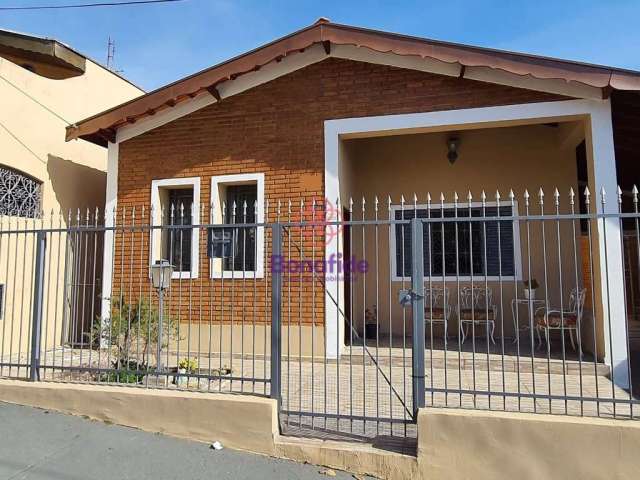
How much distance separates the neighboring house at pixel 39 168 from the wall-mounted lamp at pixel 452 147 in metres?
5.72

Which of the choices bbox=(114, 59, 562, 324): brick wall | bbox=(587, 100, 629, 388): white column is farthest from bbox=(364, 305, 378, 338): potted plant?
bbox=(587, 100, 629, 388): white column

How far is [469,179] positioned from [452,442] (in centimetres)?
547

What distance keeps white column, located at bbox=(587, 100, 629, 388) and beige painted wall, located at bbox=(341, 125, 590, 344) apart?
1488 millimetres

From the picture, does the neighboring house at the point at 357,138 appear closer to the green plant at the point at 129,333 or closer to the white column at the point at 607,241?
the white column at the point at 607,241

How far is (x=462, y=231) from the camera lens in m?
8.24

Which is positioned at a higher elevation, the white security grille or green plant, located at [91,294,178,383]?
the white security grille

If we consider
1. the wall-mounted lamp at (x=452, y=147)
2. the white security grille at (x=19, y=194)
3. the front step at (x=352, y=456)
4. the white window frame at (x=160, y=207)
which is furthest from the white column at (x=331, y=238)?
the white security grille at (x=19, y=194)

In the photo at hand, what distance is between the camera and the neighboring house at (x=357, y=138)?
5.89 metres

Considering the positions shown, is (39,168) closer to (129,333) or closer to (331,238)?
(129,333)

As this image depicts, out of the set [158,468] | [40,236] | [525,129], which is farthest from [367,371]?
[525,129]

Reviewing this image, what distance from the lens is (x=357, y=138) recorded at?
24.0 feet

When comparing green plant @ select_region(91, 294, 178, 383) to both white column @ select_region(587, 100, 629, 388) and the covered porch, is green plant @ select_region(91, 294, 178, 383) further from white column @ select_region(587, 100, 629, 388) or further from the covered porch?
white column @ select_region(587, 100, 629, 388)

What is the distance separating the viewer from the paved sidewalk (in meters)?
3.54

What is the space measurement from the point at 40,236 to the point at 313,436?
355cm
